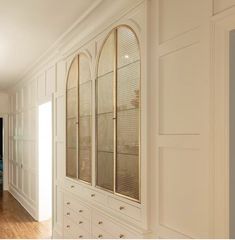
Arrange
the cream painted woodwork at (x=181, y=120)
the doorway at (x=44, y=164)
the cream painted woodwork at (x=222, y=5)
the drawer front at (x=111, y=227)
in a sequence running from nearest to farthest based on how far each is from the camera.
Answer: the cream painted woodwork at (x=222, y=5)
the cream painted woodwork at (x=181, y=120)
the drawer front at (x=111, y=227)
the doorway at (x=44, y=164)

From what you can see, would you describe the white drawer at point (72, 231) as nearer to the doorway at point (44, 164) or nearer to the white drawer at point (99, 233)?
the white drawer at point (99, 233)

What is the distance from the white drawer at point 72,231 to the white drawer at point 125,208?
0.73 meters

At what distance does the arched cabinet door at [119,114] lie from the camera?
104 inches

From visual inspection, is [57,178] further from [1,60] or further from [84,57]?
[1,60]

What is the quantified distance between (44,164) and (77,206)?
2.37 m

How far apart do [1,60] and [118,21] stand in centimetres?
323

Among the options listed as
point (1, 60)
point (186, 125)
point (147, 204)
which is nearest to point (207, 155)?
point (186, 125)

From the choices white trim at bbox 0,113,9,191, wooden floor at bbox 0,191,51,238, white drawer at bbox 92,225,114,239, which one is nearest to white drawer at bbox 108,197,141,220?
white drawer at bbox 92,225,114,239

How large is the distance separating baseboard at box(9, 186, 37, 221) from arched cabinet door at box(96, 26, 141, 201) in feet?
A: 11.3

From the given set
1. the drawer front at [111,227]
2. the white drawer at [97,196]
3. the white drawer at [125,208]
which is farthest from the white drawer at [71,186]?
the white drawer at [125,208]

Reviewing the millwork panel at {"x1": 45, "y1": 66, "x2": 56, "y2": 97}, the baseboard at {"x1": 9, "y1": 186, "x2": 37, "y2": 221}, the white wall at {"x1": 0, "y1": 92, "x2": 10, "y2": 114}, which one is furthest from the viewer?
the white wall at {"x1": 0, "y1": 92, "x2": 10, "y2": 114}

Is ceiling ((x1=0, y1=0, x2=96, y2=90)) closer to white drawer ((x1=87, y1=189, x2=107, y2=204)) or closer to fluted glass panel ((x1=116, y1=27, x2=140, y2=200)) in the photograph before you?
fluted glass panel ((x1=116, y1=27, x2=140, y2=200))

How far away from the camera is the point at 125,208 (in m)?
2.74

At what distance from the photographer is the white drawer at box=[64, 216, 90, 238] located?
11.9 feet
